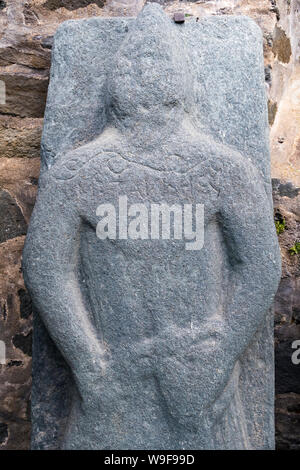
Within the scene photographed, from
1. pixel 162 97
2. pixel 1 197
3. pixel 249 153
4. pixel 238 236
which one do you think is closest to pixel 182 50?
pixel 162 97

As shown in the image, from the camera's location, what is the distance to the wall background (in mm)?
2170

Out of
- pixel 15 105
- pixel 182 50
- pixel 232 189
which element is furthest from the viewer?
pixel 15 105

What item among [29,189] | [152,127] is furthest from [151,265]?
[29,189]

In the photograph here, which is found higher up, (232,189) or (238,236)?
(232,189)

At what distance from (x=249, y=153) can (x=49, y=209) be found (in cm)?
69

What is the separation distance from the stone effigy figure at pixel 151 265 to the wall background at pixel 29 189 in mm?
634

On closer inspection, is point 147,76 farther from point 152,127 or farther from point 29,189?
point 29,189

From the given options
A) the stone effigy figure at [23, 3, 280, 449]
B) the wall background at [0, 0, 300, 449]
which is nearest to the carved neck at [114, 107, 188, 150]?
the stone effigy figure at [23, 3, 280, 449]

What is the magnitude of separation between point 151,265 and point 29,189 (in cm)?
92

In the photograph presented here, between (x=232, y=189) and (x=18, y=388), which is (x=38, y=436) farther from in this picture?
(x=232, y=189)

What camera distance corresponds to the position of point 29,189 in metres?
2.23

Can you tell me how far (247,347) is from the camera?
5.30ft

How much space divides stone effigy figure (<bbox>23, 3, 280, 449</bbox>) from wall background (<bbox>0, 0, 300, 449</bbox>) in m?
0.63

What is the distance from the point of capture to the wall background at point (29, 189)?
2.17 meters
